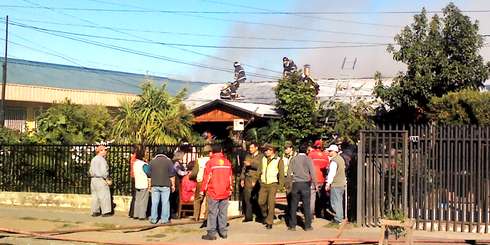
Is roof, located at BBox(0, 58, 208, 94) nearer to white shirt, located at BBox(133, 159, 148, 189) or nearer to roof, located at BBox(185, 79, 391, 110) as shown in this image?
roof, located at BBox(185, 79, 391, 110)

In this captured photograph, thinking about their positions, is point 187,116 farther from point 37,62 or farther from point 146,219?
point 37,62

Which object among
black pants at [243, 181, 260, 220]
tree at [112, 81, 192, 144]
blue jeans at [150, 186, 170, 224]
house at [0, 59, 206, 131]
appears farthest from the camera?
house at [0, 59, 206, 131]

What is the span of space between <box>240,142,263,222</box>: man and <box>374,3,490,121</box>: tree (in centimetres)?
922

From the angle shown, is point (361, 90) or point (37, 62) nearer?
point (361, 90)

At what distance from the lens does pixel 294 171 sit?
1347 centimetres

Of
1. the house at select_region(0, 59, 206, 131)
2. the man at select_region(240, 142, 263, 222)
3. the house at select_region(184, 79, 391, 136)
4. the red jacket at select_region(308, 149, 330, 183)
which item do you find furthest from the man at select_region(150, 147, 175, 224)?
Result: the house at select_region(0, 59, 206, 131)

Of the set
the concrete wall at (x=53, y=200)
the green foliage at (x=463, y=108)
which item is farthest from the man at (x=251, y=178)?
the green foliage at (x=463, y=108)

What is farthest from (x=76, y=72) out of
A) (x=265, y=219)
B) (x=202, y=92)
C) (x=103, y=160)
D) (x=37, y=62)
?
(x=265, y=219)

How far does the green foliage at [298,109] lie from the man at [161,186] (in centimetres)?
1027

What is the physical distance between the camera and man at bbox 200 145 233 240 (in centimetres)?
1235

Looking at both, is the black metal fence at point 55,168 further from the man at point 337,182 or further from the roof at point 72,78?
the roof at point 72,78

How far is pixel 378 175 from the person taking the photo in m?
13.7

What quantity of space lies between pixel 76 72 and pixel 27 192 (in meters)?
28.3

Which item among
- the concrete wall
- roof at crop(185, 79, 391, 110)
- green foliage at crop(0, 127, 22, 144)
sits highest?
roof at crop(185, 79, 391, 110)
